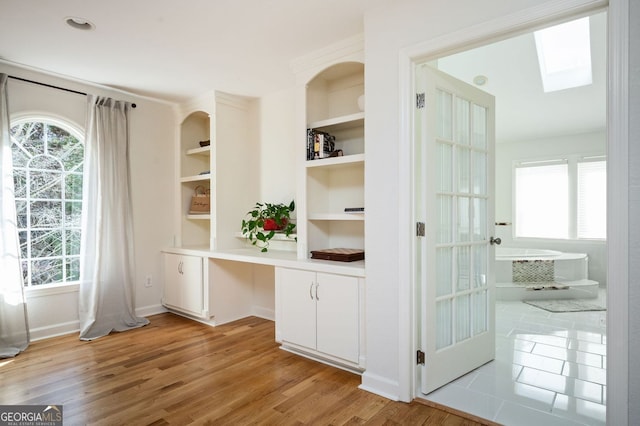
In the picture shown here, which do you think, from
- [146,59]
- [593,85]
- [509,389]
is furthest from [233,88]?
[593,85]

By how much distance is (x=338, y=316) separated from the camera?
2.63m

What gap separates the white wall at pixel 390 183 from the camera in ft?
7.19

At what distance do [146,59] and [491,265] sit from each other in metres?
3.24

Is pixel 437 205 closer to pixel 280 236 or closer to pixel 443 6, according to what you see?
pixel 443 6

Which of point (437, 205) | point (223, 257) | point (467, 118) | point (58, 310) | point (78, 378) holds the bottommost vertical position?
point (78, 378)

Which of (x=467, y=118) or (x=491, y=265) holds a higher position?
(x=467, y=118)

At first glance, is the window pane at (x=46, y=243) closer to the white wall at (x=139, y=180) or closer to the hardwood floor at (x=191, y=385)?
the white wall at (x=139, y=180)

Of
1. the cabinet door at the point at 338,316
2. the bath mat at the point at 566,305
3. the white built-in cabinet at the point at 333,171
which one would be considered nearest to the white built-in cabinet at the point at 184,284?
the white built-in cabinet at the point at 333,171

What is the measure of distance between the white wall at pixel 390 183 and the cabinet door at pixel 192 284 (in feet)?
6.81

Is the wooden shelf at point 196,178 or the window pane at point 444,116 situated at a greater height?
the window pane at point 444,116

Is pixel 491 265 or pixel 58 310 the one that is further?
pixel 58 310

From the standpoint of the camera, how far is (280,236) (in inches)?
151

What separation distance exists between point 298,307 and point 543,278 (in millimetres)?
3839

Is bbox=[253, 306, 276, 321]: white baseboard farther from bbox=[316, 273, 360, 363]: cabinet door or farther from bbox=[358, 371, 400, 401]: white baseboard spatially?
bbox=[358, 371, 400, 401]: white baseboard
